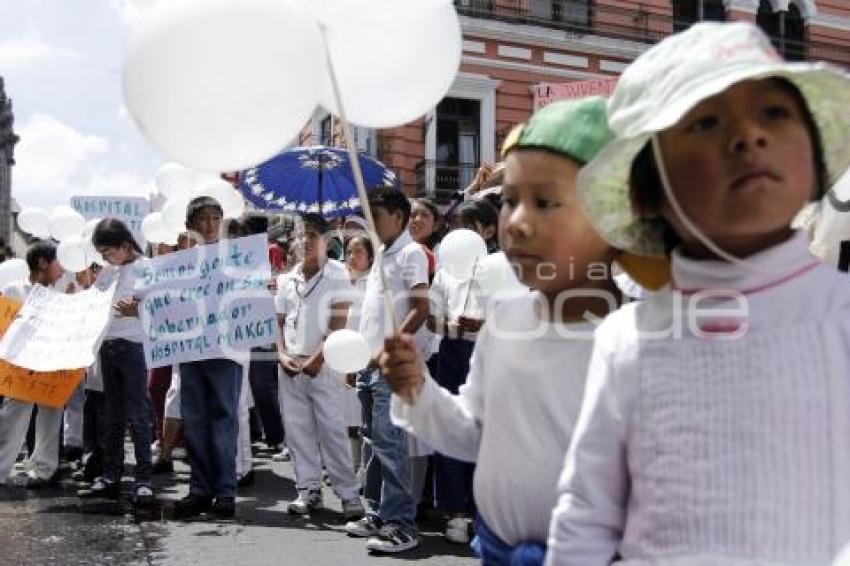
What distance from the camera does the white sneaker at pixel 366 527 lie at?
4.68 metres

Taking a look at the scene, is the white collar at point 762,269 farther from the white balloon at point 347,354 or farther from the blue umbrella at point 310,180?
the blue umbrella at point 310,180

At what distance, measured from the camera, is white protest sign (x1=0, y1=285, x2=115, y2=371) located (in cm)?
557

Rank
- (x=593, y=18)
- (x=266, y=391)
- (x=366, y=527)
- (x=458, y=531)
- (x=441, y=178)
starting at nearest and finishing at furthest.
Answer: (x=458, y=531)
(x=366, y=527)
(x=266, y=391)
(x=441, y=178)
(x=593, y=18)

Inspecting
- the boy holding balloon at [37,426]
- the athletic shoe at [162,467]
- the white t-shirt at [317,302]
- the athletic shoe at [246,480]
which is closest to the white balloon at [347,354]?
the white t-shirt at [317,302]

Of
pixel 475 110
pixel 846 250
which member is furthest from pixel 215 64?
pixel 475 110

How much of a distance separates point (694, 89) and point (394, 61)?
1066mm

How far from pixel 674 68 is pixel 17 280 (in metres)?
6.29

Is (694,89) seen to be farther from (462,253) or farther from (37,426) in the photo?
(37,426)

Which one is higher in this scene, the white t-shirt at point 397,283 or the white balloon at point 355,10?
the white balloon at point 355,10

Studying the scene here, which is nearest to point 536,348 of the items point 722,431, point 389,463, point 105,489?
point 722,431

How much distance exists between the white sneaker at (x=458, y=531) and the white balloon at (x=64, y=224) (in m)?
4.20

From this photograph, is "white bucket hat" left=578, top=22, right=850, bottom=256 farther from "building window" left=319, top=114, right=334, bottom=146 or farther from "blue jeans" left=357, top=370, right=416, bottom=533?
"building window" left=319, top=114, right=334, bottom=146

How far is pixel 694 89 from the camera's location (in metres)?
1.24

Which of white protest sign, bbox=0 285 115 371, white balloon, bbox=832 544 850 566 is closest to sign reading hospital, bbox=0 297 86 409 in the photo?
white protest sign, bbox=0 285 115 371
